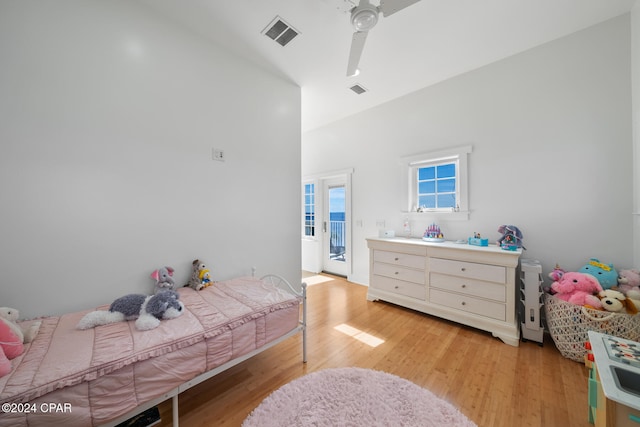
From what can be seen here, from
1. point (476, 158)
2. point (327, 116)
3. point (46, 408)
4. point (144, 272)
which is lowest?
point (46, 408)

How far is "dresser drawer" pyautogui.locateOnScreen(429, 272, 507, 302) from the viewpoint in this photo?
2.25m

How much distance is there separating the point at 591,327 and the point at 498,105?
2.36 meters

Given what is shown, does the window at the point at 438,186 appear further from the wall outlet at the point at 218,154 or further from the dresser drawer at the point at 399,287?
the wall outlet at the point at 218,154

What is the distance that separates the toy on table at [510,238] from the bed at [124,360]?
2.37 metres

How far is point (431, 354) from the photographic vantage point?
80.2 inches

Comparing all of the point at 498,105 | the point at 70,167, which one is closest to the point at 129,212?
the point at 70,167

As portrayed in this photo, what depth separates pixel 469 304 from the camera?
95.6 inches

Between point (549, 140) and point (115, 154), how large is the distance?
13.5 ft

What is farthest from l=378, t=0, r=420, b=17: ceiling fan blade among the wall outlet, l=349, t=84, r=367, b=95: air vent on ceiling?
the wall outlet

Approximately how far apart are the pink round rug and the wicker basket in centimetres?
135

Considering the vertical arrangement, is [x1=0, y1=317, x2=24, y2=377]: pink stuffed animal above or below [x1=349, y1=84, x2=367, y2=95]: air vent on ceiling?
below

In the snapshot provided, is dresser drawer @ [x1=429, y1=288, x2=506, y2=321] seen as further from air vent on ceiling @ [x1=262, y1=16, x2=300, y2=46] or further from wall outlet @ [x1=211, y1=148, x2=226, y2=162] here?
air vent on ceiling @ [x1=262, y1=16, x2=300, y2=46]

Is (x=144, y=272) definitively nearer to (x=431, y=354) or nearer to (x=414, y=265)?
(x=431, y=354)

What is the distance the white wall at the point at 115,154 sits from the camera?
58.2 inches
